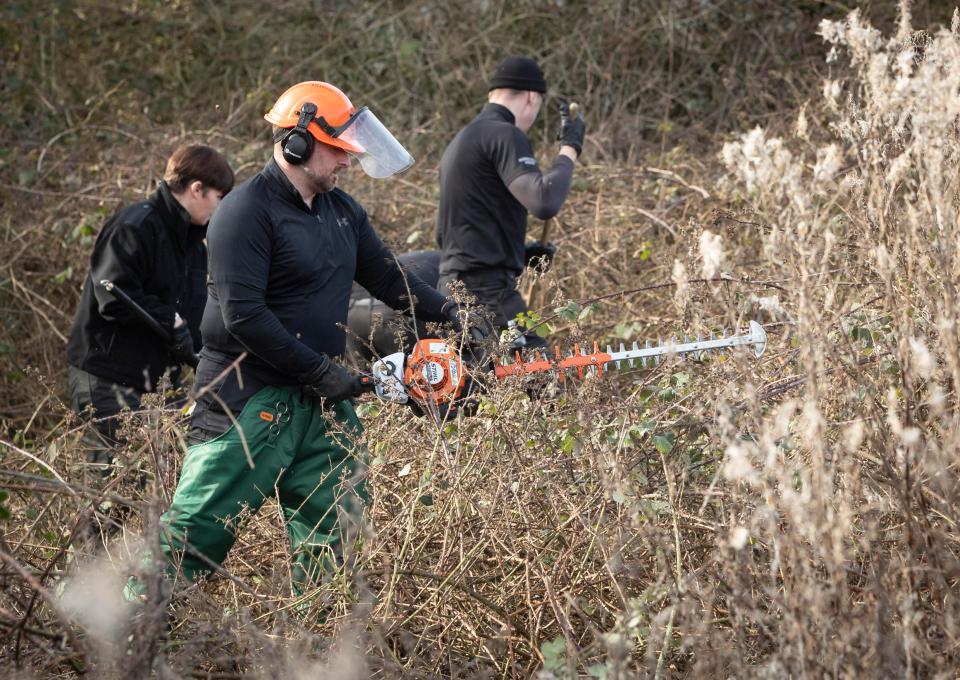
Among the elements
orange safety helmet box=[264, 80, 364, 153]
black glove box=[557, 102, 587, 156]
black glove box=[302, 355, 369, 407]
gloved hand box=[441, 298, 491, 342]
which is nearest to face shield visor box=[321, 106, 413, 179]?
orange safety helmet box=[264, 80, 364, 153]

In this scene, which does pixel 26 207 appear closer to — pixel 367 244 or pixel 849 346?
pixel 367 244

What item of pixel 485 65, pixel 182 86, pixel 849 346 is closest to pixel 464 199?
pixel 849 346

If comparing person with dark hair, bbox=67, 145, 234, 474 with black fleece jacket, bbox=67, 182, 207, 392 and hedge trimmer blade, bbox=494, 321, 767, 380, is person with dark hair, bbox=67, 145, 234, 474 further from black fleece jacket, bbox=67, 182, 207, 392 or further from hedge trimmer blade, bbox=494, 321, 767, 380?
hedge trimmer blade, bbox=494, 321, 767, 380

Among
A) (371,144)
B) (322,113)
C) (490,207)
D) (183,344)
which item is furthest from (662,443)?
(183,344)

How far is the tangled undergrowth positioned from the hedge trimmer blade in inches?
2.7

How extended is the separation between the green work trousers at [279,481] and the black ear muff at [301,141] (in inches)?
29.4

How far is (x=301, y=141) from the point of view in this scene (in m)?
3.74

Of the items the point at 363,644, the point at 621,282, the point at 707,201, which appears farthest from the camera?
the point at 707,201

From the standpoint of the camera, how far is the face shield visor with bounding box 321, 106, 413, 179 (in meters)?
3.84

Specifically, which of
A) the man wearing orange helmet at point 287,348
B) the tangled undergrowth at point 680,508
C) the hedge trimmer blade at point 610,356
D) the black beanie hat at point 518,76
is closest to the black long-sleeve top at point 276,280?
the man wearing orange helmet at point 287,348

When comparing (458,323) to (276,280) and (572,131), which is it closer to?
(276,280)

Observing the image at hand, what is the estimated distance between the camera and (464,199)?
5207 mm

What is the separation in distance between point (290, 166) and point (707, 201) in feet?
14.0

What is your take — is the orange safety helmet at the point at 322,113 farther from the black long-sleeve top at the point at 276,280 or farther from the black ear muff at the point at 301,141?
the black long-sleeve top at the point at 276,280
